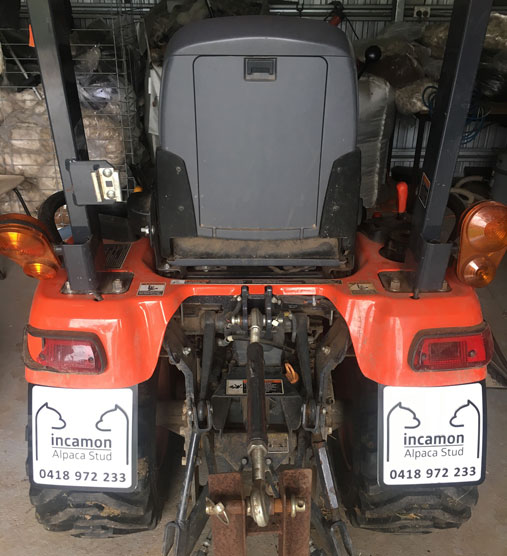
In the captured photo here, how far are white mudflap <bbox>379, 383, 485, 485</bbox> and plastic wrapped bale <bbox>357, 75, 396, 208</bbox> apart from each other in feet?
8.45

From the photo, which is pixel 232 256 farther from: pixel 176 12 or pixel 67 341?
pixel 176 12

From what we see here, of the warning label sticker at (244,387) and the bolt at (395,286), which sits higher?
the bolt at (395,286)

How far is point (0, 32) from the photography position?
13.0 feet

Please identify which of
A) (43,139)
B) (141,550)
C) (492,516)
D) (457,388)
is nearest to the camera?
(457,388)

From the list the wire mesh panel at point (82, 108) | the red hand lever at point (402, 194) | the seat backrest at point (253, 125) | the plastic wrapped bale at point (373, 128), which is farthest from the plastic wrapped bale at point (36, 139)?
the seat backrest at point (253, 125)

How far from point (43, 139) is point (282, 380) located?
2.87 meters

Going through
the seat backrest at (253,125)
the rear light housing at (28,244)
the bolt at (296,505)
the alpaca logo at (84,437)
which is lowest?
the alpaca logo at (84,437)

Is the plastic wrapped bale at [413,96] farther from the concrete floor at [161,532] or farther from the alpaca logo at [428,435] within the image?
the alpaca logo at [428,435]

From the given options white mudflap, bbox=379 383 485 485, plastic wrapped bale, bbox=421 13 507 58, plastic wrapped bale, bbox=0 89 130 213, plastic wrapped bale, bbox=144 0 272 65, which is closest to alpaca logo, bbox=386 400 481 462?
white mudflap, bbox=379 383 485 485

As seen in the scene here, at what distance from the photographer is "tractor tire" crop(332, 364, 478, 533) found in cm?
169

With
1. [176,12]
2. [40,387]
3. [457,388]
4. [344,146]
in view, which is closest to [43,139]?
[176,12]

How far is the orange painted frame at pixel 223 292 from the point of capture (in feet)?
4.75

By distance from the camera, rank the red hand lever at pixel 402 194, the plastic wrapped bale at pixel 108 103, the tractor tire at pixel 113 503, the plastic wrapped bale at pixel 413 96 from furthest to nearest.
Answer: the plastic wrapped bale at pixel 413 96, the plastic wrapped bale at pixel 108 103, the red hand lever at pixel 402 194, the tractor tire at pixel 113 503

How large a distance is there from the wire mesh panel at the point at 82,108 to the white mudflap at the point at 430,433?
104 inches
